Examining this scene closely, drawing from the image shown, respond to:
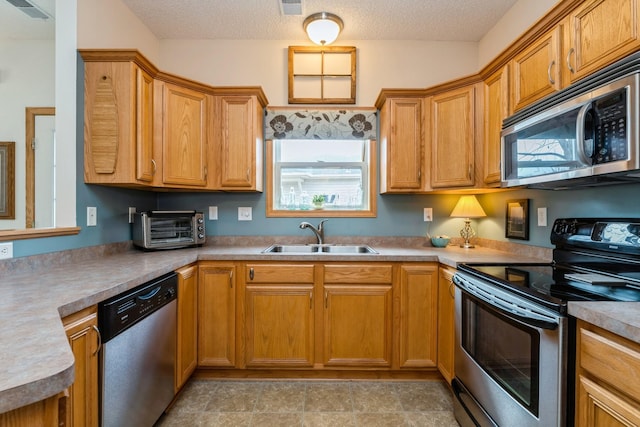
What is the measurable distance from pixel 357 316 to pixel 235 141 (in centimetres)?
162

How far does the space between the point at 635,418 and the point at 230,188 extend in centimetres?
236

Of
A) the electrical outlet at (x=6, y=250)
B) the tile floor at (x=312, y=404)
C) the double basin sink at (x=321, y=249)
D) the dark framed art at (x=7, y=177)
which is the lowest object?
the tile floor at (x=312, y=404)

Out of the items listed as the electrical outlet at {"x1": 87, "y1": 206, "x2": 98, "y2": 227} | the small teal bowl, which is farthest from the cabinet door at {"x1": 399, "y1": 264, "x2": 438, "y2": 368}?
the electrical outlet at {"x1": 87, "y1": 206, "x2": 98, "y2": 227}

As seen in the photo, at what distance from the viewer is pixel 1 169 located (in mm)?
2504

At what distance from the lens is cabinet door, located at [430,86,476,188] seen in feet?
7.12

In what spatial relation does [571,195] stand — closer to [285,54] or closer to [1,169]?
[285,54]

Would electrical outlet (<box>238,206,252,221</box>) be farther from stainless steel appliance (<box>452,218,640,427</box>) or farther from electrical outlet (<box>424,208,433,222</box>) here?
stainless steel appliance (<box>452,218,640,427</box>)

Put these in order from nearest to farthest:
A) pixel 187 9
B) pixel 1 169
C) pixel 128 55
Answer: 1. pixel 128 55
2. pixel 187 9
3. pixel 1 169

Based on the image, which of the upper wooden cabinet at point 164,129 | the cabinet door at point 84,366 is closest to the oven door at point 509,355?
the cabinet door at point 84,366

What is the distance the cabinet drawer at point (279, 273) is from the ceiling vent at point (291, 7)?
1.95 metres

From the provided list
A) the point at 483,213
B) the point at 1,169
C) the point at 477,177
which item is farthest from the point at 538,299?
the point at 1,169

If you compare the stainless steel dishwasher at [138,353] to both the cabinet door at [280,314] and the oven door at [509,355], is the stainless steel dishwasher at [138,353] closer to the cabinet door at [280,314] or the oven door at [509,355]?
the cabinet door at [280,314]

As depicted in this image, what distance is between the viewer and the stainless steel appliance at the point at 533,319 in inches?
41.4

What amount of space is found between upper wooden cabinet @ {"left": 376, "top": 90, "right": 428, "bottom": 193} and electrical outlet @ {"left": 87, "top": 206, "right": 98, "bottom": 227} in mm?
2107
